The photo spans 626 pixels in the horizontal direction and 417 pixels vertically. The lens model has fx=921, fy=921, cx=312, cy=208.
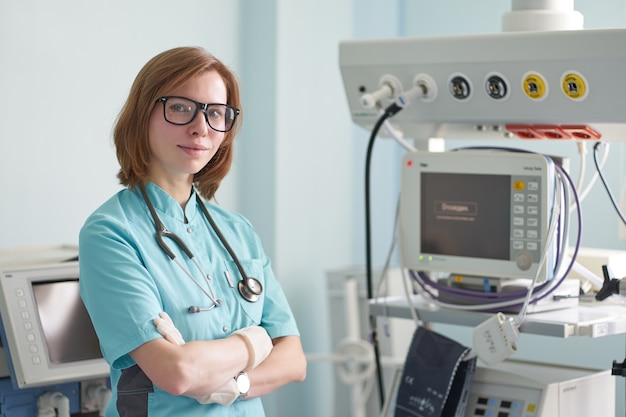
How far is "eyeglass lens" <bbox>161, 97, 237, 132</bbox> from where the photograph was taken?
1.69m

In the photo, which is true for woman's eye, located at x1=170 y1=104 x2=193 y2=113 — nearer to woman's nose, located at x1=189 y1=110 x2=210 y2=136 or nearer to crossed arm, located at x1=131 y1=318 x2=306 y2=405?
woman's nose, located at x1=189 y1=110 x2=210 y2=136

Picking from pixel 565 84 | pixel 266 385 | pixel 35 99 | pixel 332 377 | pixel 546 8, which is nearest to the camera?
pixel 266 385

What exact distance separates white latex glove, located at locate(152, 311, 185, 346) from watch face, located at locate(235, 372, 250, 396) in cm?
13

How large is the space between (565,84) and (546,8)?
0.80 feet

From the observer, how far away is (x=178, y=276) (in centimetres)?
168

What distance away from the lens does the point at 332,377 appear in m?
3.37

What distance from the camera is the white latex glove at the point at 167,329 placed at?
1573mm

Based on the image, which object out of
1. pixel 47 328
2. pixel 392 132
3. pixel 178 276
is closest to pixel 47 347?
pixel 47 328

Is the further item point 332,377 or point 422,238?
point 332,377

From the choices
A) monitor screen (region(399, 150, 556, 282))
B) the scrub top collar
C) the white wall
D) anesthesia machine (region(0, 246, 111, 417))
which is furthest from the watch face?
the white wall

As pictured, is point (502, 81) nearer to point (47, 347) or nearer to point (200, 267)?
point (200, 267)

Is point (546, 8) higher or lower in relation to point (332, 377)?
higher

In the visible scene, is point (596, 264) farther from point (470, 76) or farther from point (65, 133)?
point (65, 133)

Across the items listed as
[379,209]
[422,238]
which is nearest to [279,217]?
[379,209]
